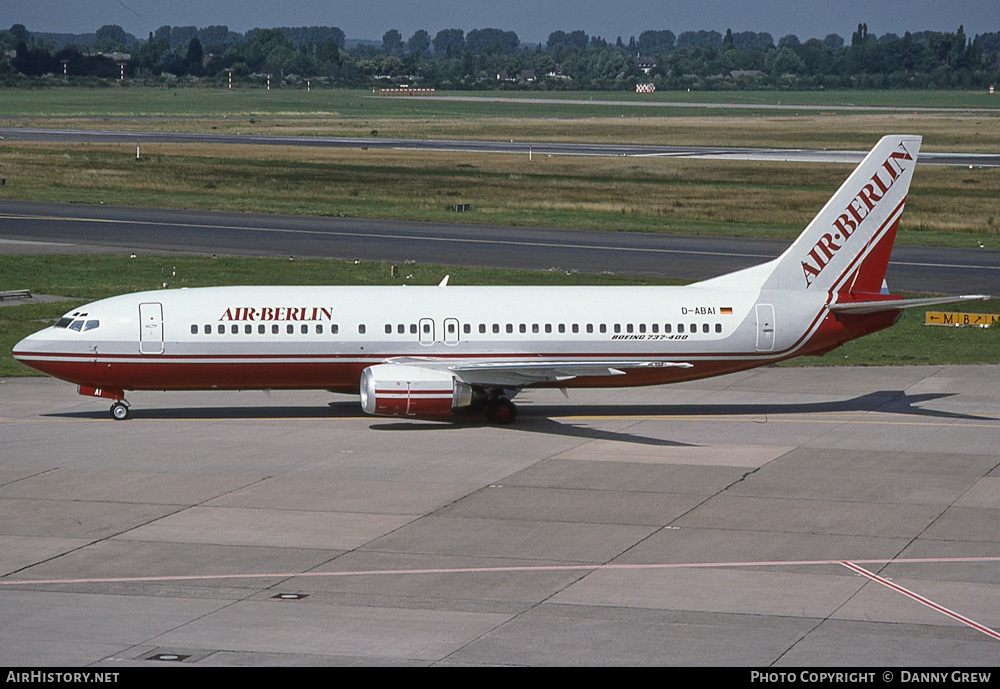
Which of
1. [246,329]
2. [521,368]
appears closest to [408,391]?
[521,368]

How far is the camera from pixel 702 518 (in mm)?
30469

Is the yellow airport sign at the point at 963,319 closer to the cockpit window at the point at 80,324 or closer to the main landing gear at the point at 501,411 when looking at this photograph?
the main landing gear at the point at 501,411

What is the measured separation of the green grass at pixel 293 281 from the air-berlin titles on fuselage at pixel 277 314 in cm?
1404

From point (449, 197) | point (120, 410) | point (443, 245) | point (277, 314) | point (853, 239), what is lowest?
point (120, 410)

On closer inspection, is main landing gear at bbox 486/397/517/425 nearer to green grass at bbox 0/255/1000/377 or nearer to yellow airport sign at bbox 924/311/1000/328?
green grass at bbox 0/255/1000/377

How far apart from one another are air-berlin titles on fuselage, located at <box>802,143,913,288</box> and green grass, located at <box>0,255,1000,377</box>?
34.9 feet

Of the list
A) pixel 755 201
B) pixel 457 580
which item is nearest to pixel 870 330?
pixel 457 580

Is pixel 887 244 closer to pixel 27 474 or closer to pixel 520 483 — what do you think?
pixel 520 483

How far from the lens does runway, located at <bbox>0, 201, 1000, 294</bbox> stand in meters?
74.0

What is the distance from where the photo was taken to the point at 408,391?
38.8m

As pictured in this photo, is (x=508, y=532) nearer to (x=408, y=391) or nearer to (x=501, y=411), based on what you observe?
(x=408, y=391)

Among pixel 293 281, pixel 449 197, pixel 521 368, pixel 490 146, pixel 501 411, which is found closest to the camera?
pixel 521 368

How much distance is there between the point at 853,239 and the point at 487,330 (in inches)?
451

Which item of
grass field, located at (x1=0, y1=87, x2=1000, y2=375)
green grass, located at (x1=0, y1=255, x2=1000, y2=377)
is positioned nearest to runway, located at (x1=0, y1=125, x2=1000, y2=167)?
grass field, located at (x1=0, y1=87, x2=1000, y2=375)
